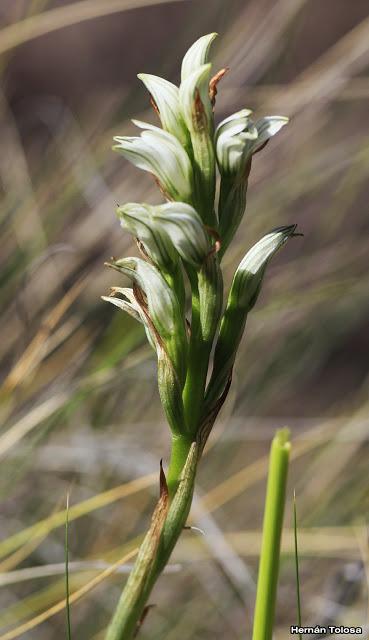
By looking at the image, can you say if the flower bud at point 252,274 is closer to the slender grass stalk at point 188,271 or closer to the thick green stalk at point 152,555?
the slender grass stalk at point 188,271

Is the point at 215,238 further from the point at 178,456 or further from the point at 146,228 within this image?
the point at 178,456

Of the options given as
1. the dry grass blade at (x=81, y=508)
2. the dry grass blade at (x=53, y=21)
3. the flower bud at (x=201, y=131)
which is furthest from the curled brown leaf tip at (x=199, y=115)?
the dry grass blade at (x=53, y=21)

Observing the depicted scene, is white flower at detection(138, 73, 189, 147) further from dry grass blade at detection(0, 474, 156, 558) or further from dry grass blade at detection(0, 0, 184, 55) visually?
dry grass blade at detection(0, 0, 184, 55)

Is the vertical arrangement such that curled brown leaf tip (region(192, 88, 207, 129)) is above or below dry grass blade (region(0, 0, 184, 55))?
below

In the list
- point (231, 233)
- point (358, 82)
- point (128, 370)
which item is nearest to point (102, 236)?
point (128, 370)

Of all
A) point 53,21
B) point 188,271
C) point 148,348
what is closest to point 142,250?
point 188,271

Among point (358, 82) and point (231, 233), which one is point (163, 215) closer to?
point (231, 233)

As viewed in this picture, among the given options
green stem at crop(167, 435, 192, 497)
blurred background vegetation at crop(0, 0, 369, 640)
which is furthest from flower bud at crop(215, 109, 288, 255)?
blurred background vegetation at crop(0, 0, 369, 640)
